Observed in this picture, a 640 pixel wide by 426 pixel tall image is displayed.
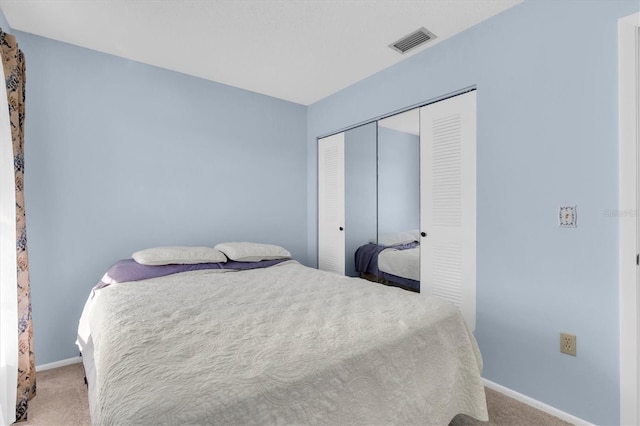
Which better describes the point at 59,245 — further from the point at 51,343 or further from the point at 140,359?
the point at 140,359

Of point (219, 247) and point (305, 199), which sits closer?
point (219, 247)

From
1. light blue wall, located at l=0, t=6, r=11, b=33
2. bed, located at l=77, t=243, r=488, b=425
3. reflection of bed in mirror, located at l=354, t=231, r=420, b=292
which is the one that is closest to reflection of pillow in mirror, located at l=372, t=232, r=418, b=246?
reflection of bed in mirror, located at l=354, t=231, r=420, b=292

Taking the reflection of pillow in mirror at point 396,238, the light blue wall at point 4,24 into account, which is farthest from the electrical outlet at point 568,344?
the light blue wall at point 4,24

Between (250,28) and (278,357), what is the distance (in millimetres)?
2132

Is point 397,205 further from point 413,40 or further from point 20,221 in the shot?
point 20,221

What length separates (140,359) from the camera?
3.43ft

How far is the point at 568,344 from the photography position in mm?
1716

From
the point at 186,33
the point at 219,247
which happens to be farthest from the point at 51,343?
the point at 186,33

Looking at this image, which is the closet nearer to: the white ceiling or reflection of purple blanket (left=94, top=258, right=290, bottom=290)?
the white ceiling

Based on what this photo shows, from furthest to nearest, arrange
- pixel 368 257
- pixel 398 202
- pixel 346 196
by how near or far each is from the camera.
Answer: pixel 346 196, pixel 368 257, pixel 398 202

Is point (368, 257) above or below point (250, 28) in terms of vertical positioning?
below

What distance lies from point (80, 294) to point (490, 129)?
3.27 meters

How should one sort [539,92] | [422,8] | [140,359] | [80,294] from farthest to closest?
[80,294] → [422,8] → [539,92] → [140,359]

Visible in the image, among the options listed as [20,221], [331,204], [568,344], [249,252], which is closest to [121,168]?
[20,221]
